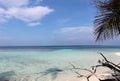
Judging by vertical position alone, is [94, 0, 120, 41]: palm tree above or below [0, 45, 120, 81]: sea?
above

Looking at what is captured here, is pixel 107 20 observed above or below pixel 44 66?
above

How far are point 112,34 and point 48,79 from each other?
6.13 m

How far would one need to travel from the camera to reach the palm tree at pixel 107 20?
3355 millimetres

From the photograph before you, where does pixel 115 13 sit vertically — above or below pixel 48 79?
above

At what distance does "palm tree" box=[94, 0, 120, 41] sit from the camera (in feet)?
11.0

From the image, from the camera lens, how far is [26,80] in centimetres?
945

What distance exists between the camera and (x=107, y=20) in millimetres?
3385

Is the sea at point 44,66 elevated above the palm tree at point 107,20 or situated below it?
below

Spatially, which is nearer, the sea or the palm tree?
the palm tree

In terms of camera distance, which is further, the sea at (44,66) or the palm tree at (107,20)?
the sea at (44,66)

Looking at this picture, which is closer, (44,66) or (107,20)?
(107,20)

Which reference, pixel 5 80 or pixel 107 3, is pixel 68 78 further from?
pixel 107 3

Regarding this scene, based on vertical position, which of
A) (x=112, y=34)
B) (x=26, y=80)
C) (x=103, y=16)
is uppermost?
(x=103, y=16)

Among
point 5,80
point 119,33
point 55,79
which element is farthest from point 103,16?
point 5,80
